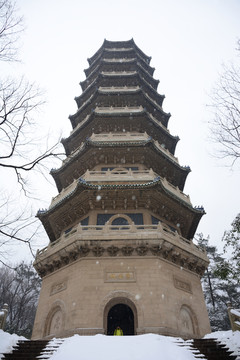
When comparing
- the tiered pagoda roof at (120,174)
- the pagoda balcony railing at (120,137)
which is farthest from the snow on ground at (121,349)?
the pagoda balcony railing at (120,137)

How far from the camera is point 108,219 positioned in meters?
14.7

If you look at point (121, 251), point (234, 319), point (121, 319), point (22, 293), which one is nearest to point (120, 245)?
point (121, 251)

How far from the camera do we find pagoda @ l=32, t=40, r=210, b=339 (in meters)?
11.8

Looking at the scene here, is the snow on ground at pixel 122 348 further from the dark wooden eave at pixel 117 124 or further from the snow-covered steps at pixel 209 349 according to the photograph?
the dark wooden eave at pixel 117 124

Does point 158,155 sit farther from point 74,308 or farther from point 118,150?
point 74,308

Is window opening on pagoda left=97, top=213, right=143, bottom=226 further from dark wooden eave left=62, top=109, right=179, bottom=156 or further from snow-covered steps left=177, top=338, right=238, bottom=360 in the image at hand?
dark wooden eave left=62, top=109, right=179, bottom=156

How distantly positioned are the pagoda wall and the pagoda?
1.6 inches

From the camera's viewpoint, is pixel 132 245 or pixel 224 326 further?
pixel 224 326

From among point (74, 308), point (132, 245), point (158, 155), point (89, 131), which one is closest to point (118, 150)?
point (158, 155)

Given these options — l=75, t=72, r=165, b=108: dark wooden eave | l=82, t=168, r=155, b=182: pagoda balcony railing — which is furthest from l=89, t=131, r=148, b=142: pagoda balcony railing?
l=75, t=72, r=165, b=108: dark wooden eave

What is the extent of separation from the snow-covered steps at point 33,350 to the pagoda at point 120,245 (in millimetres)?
2353

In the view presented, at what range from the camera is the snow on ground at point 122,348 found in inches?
284

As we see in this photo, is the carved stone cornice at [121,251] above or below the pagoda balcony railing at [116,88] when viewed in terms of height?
below

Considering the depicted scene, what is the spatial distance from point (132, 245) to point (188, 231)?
6.44 metres
